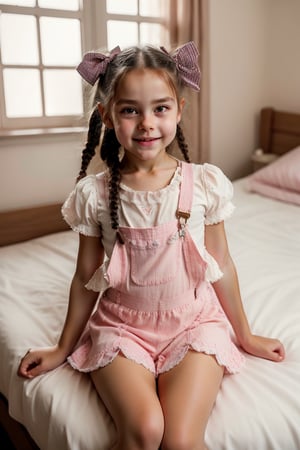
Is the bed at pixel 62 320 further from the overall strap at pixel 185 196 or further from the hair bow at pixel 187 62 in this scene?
the hair bow at pixel 187 62

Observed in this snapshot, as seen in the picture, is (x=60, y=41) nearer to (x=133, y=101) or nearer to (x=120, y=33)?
(x=120, y=33)

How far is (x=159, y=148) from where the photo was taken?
3.86ft

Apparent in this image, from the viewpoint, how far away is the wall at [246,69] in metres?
2.91

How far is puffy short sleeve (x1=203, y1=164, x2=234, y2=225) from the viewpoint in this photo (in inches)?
48.3

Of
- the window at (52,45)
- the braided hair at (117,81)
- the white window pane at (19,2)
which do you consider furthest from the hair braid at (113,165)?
the white window pane at (19,2)

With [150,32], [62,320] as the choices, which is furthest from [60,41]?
[62,320]

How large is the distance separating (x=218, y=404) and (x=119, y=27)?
2041 millimetres

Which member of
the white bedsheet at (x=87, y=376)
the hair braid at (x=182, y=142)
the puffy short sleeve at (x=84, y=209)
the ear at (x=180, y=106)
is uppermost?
the ear at (x=180, y=106)

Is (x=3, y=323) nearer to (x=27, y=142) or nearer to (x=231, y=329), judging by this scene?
(x=231, y=329)

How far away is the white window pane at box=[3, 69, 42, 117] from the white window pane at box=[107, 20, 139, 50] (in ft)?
1.36

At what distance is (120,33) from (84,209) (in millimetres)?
1687

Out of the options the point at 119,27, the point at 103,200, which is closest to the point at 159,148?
the point at 103,200

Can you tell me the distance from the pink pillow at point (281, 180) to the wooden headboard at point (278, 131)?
0.96 ft

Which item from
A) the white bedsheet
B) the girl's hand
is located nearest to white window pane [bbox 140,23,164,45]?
the white bedsheet
